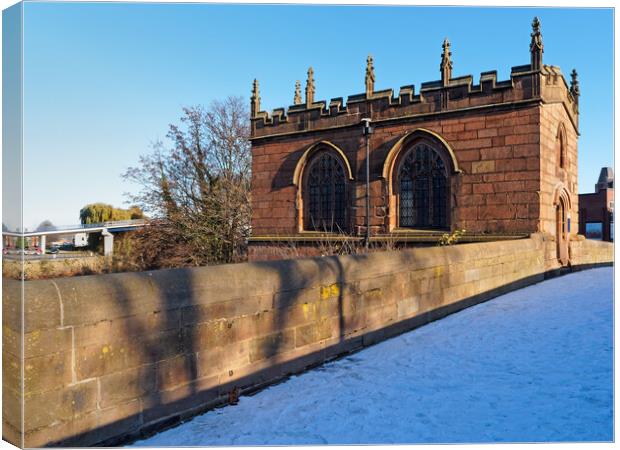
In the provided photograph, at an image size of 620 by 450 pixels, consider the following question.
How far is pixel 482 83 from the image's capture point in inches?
557

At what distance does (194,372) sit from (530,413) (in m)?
2.83

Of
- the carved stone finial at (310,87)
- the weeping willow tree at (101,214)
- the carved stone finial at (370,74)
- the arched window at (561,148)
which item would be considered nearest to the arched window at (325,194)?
the carved stone finial at (310,87)

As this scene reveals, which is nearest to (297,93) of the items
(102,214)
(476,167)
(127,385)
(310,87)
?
(310,87)

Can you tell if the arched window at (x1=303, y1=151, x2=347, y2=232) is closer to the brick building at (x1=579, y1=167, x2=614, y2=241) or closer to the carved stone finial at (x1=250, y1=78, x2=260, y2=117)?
the carved stone finial at (x1=250, y1=78, x2=260, y2=117)

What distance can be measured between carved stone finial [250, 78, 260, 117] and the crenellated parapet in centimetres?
24

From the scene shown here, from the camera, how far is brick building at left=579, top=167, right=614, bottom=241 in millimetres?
35625

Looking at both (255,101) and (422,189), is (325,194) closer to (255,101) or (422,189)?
(422,189)

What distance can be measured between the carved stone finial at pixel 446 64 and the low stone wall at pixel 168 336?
10.0m

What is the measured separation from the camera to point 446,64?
48.4 feet

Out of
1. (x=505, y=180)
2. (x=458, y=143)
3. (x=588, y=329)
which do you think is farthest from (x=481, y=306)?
(x=458, y=143)

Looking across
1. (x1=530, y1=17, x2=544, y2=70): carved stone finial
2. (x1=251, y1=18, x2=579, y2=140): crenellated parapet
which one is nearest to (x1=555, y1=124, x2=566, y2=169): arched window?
(x1=251, y1=18, x2=579, y2=140): crenellated parapet

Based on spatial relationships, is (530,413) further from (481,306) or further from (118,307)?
(481,306)

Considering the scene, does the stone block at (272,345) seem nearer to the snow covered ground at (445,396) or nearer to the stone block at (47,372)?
the snow covered ground at (445,396)

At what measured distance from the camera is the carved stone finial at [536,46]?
42.2 ft
